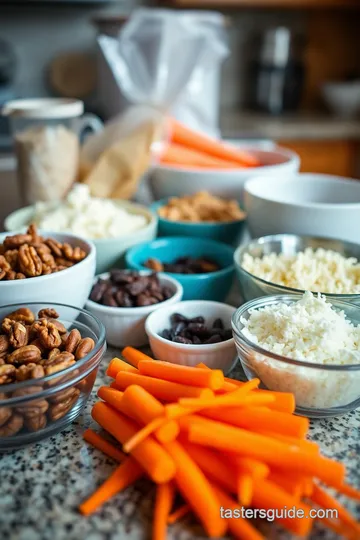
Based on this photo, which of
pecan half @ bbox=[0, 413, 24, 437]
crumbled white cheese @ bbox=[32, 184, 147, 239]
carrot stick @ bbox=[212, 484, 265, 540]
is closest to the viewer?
carrot stick @ bbox=[212, 484, 265, 540]

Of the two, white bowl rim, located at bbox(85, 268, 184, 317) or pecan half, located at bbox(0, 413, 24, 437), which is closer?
pecan half, located at bbox(0, 413, 24, 437)

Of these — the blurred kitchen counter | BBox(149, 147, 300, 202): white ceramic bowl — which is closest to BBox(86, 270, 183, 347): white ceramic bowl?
BBox(149, 147, 300, 202): white ceramic bowl

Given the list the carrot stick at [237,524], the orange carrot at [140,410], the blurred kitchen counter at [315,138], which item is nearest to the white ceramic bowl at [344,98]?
the blurred kitchen counter at [315,138]

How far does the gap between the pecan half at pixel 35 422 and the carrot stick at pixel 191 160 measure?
107cm

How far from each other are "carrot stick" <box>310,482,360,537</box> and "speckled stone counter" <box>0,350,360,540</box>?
26 millimetres

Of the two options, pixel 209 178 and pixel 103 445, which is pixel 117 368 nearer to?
pixel 103 445

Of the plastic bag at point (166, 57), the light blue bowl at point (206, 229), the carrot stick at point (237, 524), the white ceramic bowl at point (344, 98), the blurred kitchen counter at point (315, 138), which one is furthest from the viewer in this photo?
the white ceramic bowl at point (344, 98)

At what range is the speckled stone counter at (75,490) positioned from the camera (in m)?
0.59

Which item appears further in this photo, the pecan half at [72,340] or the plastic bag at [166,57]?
the plastic bag at [166,57]

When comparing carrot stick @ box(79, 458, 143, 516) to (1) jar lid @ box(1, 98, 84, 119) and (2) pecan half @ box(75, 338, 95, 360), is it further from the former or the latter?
(1) jar lid @ box(1, 98, 84, 119)

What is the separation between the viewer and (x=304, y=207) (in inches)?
42.7

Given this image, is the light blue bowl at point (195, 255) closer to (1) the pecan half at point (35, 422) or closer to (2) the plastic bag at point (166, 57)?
(1) the pecan half at point (35, 422)

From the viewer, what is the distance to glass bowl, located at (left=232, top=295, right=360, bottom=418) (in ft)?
2.29

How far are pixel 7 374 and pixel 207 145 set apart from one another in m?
1.14
